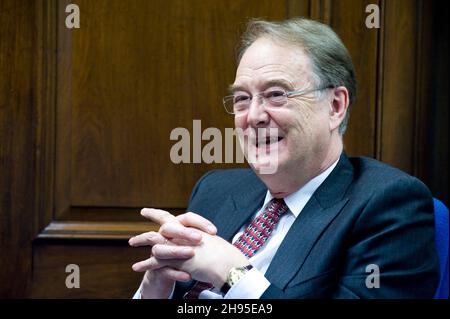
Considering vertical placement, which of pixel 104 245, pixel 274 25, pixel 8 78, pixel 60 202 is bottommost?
pixel 104 245

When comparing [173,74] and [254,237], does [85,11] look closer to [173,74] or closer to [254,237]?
[173,74]

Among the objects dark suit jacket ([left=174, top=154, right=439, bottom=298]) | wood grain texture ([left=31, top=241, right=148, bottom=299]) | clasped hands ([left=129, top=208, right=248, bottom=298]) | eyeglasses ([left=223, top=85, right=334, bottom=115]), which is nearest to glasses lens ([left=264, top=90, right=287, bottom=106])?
eyeglasses ([left=223, top=85, right=334, bottom=115])

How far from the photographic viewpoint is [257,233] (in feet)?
5.11

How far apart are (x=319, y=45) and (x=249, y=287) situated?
613 mm

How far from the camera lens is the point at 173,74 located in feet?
6.19

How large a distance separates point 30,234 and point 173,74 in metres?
0.64

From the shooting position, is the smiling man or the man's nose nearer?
the smiling man

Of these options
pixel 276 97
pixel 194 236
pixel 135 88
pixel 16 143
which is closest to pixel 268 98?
pixel 276 97

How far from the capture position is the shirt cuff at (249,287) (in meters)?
1.33

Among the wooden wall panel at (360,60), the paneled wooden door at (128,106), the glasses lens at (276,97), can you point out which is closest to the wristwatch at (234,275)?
the glasses lens at (276,97)

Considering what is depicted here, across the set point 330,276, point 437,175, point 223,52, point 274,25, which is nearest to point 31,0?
point 223,52

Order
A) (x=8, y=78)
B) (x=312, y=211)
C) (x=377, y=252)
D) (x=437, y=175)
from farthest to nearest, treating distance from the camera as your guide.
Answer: (x=437, y=175) < (x=8, y=78) < (x=312, y=211) < (x=377, y=252)

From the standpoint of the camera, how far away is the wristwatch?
1335 mm

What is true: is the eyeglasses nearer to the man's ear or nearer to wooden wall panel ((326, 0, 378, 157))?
the man's ear
